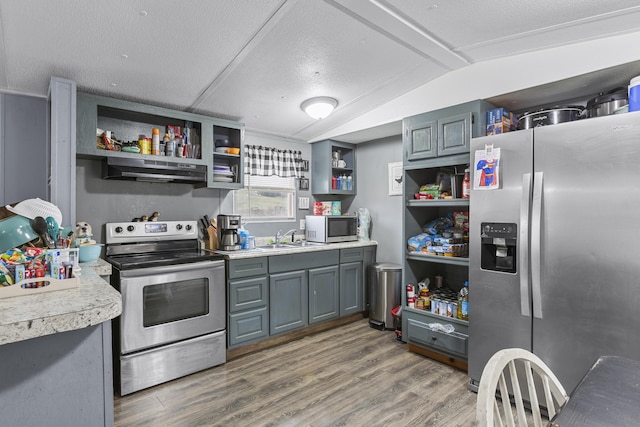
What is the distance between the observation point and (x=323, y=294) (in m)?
3.57

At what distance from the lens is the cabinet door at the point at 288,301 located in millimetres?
3175

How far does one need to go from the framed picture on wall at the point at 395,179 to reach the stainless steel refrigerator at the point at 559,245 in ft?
4.82

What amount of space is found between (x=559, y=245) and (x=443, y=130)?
1.26 metres

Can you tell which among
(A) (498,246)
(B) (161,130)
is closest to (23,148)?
(B) (161,130)

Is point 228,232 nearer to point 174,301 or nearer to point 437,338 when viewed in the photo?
point 174,301

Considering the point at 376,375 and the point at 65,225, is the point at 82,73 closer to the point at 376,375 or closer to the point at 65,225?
the point at 65,225

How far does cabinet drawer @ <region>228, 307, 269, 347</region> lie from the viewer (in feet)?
9.58

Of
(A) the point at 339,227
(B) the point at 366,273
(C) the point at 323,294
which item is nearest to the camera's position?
(C) the point at 323,294

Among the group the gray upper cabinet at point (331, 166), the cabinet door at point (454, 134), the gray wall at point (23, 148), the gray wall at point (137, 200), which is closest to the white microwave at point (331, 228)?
the gray upper cabinet at point (331, 166)

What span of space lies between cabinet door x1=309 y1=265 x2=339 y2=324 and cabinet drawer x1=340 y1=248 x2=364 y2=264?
145mm

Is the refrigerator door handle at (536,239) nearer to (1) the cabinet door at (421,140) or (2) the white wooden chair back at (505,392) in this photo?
(1) the cabinet door at (421,140)

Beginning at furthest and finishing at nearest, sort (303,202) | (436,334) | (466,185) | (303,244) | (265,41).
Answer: (303,202)
(303,244)
(436,334)
(466,185)
(265,41)

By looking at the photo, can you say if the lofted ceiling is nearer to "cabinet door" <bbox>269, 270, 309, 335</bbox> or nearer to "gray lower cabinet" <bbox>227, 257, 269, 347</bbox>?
"gray lower cabinet" <bbox>227, 257, 269, 347</bbox>

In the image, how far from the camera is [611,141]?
6.09 feet
